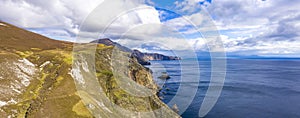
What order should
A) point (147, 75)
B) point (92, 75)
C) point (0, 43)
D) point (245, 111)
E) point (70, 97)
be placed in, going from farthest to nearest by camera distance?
1. point (147, 75)
2. point (245, 111)
3. point (0, 43)
4. point (92, 75)
5. point (70, 97)

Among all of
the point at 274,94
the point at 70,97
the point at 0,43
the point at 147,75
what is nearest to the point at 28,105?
the point at 70,97

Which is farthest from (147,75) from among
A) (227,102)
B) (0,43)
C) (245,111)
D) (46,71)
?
(0,43)

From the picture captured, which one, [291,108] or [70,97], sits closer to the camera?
[70,97]

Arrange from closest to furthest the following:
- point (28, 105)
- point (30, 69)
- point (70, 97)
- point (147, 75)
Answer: point (28, 105) → point (70, 97) → point (30, 69) → point (147, 75)

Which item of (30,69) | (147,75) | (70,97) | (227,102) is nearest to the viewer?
(70,97)

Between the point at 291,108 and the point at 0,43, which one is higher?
the point at 0,43

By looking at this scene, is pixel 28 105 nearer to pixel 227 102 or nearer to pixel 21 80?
pixel 21 80

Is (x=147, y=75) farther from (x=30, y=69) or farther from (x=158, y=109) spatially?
(x=30, y=69)

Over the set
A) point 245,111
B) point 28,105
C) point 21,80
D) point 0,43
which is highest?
point 0,43

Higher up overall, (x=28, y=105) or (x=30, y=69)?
(x=30, y=69)
